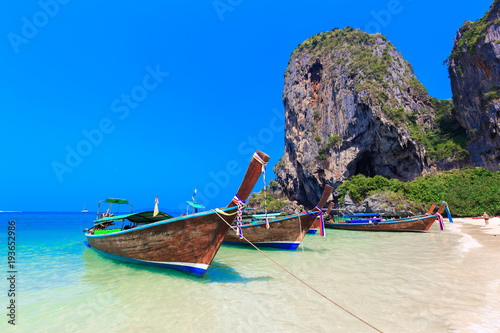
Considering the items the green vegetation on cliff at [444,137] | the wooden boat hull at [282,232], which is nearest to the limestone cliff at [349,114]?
the green vegetation on cliff at [444,137]

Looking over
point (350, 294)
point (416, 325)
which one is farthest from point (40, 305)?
point (416, 325)

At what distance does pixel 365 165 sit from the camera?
1882 inches

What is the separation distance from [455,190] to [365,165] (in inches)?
712

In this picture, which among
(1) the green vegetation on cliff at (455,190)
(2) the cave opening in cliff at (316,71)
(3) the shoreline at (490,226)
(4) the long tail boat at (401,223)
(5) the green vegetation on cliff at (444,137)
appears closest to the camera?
(3) the shoreline at (490,226)

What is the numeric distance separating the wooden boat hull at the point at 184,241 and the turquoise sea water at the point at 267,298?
43cm

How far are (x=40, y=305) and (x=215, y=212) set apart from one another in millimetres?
4401

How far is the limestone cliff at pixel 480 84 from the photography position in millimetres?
33062

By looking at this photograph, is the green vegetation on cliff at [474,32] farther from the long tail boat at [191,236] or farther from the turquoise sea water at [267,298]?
the long tail boat at [191,236]

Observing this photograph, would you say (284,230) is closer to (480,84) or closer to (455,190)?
(455,190)

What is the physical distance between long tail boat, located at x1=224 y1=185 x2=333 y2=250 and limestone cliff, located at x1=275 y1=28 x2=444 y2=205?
36.2 metres

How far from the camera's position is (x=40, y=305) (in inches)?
203

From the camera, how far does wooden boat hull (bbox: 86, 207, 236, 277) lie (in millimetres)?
6312

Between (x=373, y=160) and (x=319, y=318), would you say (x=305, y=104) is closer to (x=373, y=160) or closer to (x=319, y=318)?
(x=373, y=160)

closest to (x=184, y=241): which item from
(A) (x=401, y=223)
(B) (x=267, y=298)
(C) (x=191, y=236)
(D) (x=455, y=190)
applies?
(C) (x=191, y=236)
